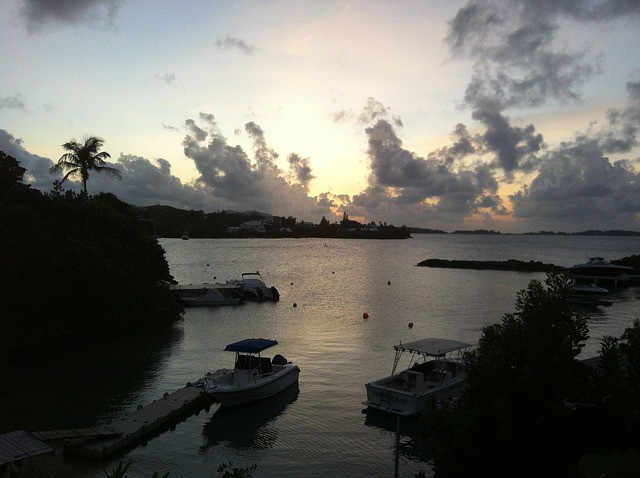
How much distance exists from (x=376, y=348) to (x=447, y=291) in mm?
44045

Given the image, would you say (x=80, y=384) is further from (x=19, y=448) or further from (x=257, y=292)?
(x=257, y=292)

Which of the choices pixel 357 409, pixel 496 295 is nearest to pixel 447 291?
pixel 496 295

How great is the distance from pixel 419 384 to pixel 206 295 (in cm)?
4205

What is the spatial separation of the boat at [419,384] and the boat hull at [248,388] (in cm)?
487

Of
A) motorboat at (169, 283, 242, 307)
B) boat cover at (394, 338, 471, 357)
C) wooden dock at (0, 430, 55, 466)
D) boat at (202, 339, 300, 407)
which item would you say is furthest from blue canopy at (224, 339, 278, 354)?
motorboat at (169, 283, 242, 307)

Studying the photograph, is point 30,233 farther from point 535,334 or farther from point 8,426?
point 535,334

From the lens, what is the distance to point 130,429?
824 inches

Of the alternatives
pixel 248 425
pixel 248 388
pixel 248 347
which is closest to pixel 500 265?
pixel 248 347

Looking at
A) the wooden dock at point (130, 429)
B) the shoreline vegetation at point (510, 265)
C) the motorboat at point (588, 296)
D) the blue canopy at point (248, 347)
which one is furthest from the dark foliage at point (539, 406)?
the shoreline vegetation at point (510, 265)

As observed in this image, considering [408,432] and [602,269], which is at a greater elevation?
[602,269]

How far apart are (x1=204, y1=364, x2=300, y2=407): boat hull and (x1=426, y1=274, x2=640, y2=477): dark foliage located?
15.0 m

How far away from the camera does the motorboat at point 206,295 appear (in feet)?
201

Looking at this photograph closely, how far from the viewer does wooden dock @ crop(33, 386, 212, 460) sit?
18.9 m

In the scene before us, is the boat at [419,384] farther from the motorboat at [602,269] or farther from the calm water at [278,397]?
the motorboat at [602,269]
